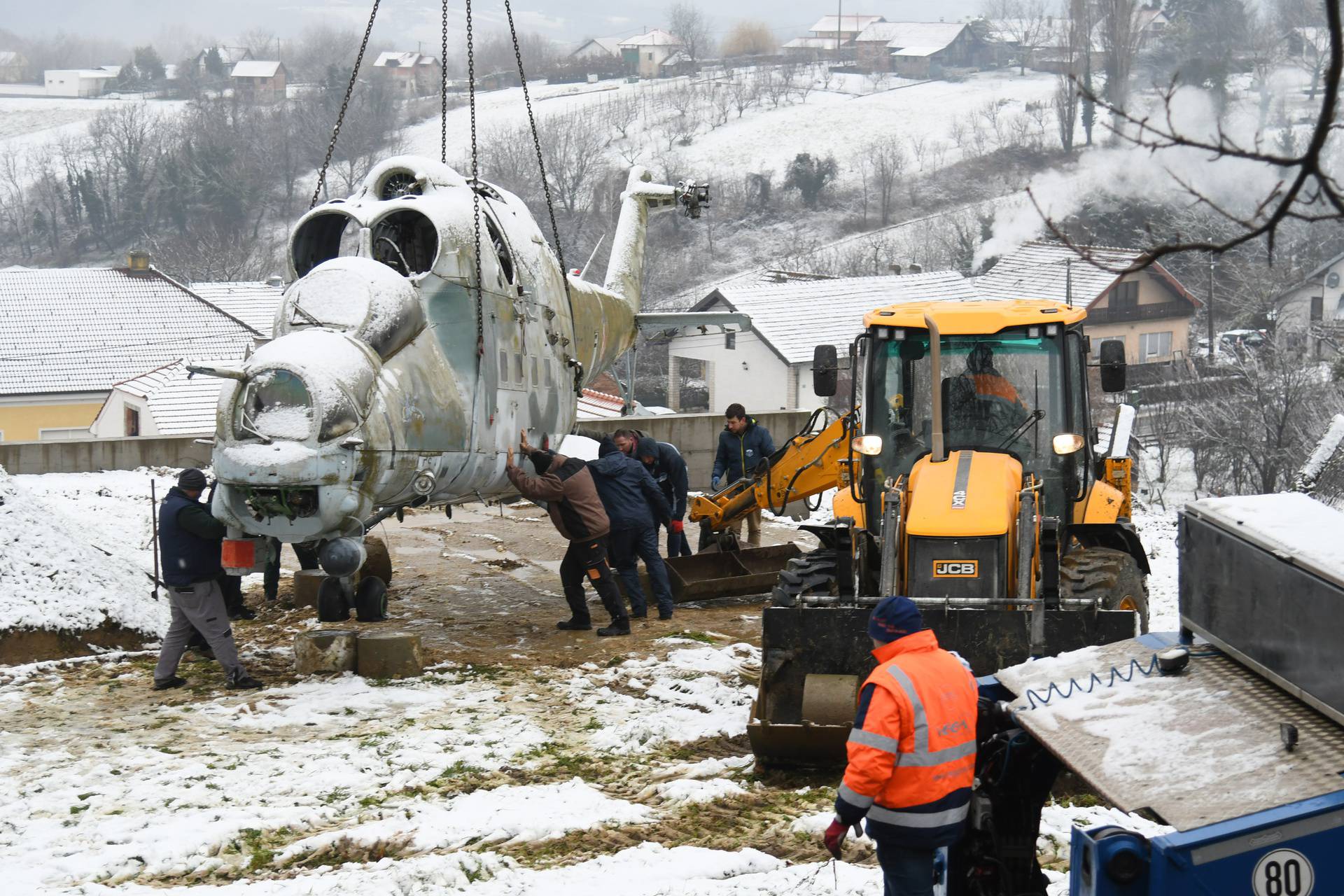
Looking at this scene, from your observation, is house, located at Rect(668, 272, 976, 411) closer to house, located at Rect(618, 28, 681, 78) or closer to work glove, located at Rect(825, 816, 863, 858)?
work glove, located at Rect(825, 816, 863, 858)

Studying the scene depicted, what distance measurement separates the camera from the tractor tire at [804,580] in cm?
910

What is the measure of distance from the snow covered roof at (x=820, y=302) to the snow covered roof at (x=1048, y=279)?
651 centimetres

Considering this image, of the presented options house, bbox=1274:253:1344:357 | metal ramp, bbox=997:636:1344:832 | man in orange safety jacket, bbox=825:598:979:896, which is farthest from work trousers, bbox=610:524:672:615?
house, bbox=1274:253:1344:357

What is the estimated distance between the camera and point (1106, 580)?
346 inches

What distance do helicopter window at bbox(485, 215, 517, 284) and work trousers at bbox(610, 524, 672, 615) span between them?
236 centimetres

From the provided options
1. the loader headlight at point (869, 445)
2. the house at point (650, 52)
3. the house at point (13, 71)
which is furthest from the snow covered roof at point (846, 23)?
the loader headlight at point (869, 445)

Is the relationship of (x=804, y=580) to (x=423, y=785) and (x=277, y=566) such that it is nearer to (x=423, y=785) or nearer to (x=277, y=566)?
(x=423, y=785)

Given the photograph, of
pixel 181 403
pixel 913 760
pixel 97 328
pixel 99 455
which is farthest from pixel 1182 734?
pixel 97 328

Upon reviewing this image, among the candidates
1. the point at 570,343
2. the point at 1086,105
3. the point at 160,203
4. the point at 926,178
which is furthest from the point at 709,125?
the point at 570,343

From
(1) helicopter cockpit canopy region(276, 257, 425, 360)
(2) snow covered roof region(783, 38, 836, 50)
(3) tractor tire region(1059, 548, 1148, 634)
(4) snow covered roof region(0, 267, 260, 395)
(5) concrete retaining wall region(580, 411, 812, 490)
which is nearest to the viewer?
(3) tractor tire region(1059, 548, 1148, 634)

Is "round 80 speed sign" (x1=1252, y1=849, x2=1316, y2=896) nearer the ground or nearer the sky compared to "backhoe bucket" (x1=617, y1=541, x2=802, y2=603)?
nearer the sky

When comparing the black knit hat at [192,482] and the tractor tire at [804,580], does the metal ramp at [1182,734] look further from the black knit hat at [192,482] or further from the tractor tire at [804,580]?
the black knit hat at [192,482]

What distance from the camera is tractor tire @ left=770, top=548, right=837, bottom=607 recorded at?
29.9ft

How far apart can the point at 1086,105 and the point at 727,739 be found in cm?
9437
